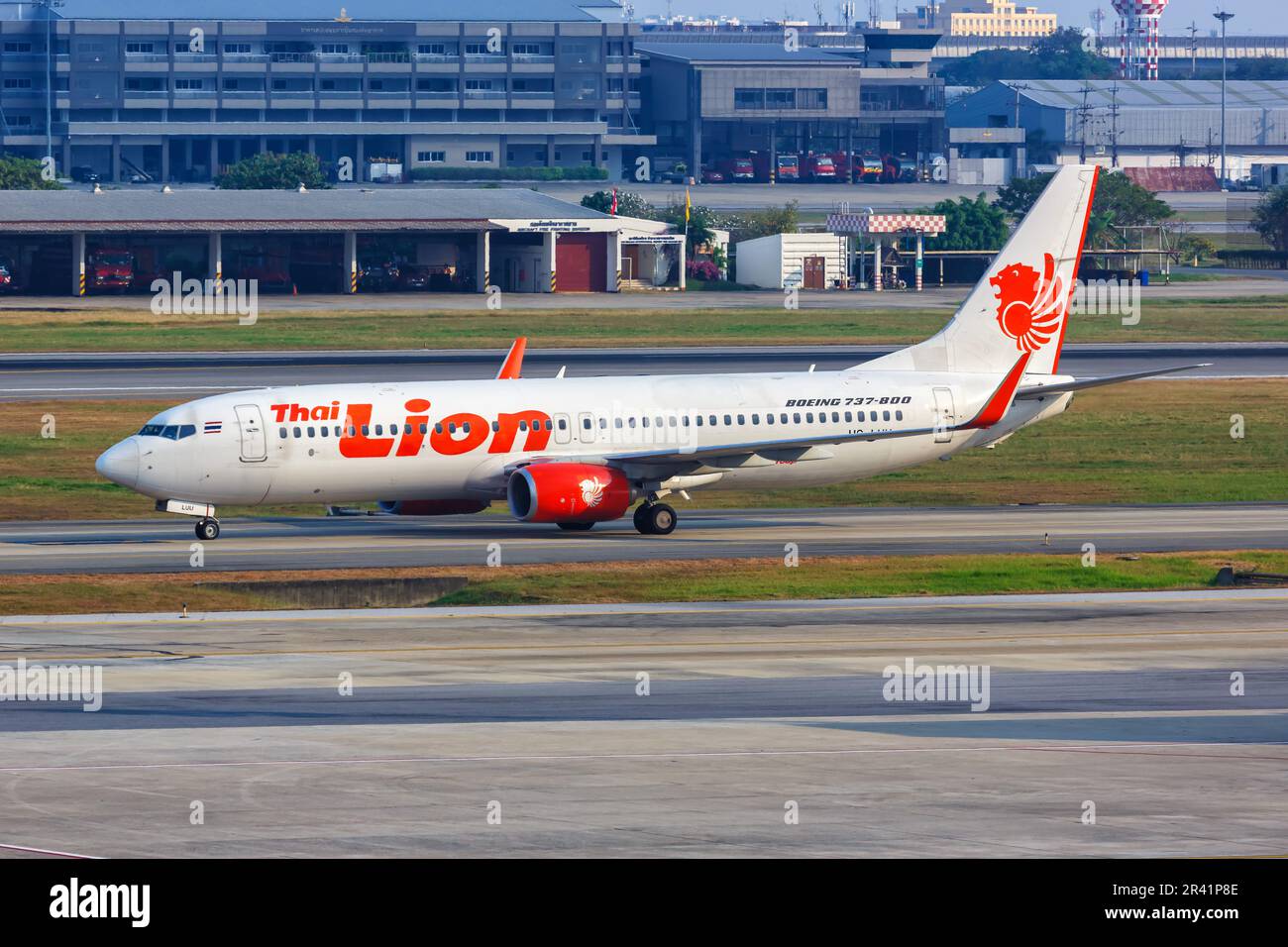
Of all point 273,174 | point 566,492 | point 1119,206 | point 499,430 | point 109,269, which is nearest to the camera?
point 566,492

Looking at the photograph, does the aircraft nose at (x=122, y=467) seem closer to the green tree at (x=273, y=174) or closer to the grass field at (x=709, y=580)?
the grass field at (x=709, y=580)

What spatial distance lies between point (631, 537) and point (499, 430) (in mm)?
4343

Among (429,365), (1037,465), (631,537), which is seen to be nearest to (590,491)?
(631,537)

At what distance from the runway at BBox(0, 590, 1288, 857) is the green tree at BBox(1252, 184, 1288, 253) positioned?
14414 cm

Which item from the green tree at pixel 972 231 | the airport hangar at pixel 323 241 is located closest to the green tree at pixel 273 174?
the airport hangar at pixel 323 241

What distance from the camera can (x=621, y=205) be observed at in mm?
175375

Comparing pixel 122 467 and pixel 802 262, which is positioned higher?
pixel 802 262

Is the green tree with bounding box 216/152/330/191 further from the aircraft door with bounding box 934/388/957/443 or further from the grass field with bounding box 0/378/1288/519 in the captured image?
the aircraft door with bounding box 934/388/957/443

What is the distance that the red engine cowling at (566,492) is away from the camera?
4591cm

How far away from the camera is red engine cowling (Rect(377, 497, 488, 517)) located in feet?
159

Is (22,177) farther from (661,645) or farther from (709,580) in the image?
(661,645)

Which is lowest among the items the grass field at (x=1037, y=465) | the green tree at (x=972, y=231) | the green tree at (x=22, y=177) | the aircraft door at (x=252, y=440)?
the grass field at (x=1037, y=465)

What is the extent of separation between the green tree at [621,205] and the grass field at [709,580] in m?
119
